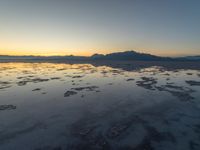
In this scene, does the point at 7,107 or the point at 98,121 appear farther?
the point at 7,107

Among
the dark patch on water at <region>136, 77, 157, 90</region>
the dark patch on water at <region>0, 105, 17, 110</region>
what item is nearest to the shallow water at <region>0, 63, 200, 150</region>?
the dark patch on water at <region>0, 105, 17, 110</region>

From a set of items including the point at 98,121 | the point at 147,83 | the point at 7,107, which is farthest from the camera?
the point at 147,83

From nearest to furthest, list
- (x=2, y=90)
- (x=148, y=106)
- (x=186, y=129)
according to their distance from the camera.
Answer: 1. (x=186, y=129)
2. (x=148, y=106)
3. (x=2, y=90)

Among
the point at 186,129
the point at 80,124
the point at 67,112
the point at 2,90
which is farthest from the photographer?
the point at 2,90

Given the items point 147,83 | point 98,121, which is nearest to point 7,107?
point 98,121

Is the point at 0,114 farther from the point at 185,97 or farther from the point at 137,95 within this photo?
the point at 185,97

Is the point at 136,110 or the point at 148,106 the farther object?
the point at 148,106

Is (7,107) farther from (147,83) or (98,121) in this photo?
(147,83)

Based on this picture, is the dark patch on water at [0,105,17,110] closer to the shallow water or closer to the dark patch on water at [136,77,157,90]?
the shallow water

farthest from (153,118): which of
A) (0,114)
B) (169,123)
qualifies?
(0,114)

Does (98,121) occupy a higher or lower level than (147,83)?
higher

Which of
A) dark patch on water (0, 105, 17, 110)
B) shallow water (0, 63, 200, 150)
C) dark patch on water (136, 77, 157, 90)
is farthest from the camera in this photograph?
dark patch on water (136, 77, 157, 90)
